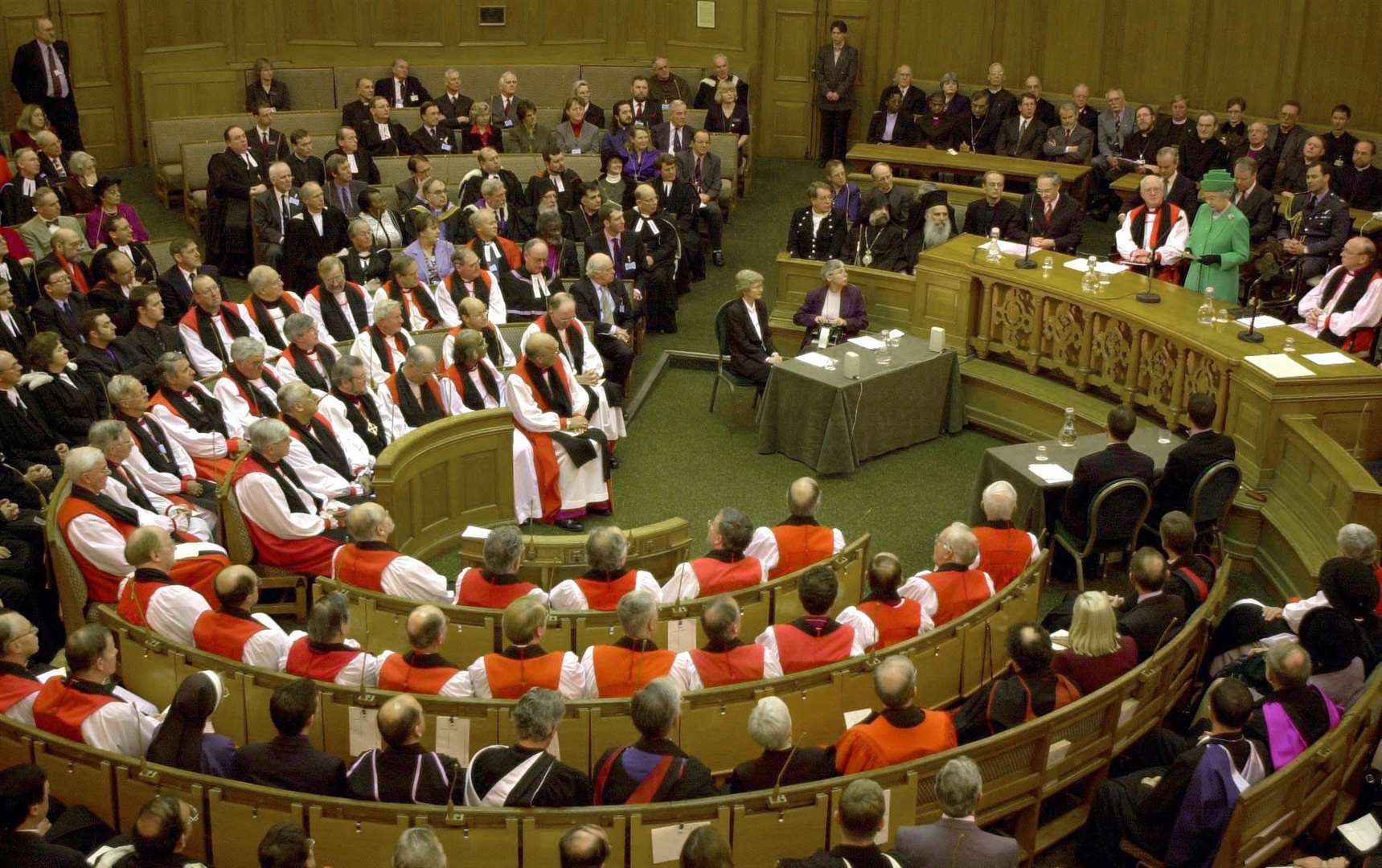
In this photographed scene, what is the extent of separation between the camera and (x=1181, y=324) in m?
9.73

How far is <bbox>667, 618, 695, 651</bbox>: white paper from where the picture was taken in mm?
6590

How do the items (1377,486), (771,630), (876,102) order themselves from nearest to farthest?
(771,630), (1377,486), (876,102)

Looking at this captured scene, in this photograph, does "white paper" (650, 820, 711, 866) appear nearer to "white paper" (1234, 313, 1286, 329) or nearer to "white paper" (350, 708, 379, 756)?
"white paper" (350, 708, 379, 756)

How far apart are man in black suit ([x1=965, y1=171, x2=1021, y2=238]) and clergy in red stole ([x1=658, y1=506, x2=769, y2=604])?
5830 mm

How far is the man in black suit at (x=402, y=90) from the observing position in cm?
1560

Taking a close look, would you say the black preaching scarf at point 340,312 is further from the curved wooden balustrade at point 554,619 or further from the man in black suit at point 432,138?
the man in black suit at point 432,138

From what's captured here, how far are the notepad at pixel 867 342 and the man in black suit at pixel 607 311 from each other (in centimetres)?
165

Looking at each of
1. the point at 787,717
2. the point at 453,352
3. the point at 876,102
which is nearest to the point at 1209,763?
the point at 787,717

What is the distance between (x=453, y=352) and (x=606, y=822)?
5098 millimetres

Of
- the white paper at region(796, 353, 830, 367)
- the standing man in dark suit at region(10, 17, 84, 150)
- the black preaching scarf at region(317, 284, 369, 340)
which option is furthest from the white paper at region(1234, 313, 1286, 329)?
the standing man in dark suit at region(10, 17, 84, 150)

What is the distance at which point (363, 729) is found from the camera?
19.1ft

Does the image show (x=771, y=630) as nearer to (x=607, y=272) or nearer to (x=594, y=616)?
(x=594, y=616)

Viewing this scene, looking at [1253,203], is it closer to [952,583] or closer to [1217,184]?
[1217,184]

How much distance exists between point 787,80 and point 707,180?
3.20 meters
